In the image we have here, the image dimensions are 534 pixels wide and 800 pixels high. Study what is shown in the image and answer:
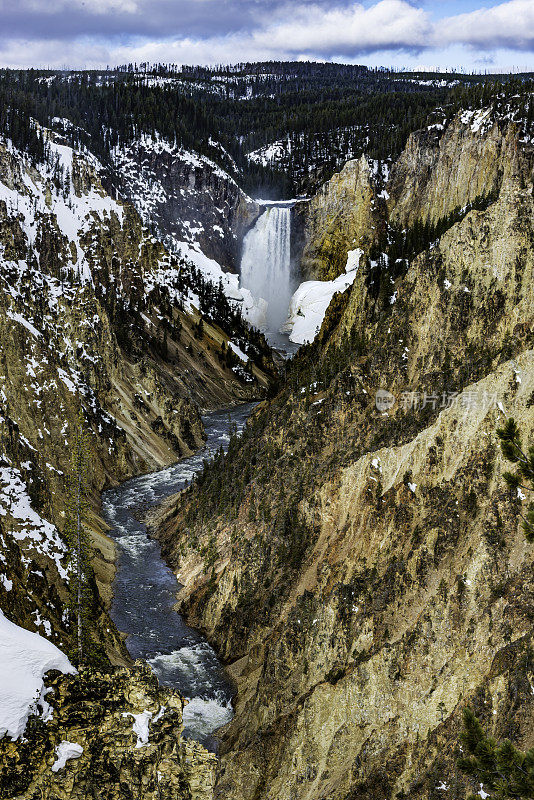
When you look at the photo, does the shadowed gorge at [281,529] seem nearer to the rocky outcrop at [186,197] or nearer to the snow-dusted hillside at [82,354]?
the snow-dusted hillside at [82,354]

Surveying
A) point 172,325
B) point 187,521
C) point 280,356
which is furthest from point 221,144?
point 187,521

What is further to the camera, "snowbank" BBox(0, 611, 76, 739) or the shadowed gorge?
the shadowed gorge

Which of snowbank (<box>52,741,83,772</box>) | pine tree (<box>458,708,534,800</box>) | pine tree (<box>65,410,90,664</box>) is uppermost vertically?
pine tree (<box>458,708,534,800</box>)

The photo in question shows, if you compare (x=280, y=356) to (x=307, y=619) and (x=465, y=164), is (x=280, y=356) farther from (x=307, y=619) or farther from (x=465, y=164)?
(x=307, y=619)

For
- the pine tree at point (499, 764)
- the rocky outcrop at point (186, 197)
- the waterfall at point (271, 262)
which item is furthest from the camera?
the waterfall at point (271, 262)

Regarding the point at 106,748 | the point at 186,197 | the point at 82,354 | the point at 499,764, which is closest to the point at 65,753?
the point at 106,748

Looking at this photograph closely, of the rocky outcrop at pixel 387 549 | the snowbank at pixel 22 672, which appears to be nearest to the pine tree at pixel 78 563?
the rocky outcrop at pixel 387 549

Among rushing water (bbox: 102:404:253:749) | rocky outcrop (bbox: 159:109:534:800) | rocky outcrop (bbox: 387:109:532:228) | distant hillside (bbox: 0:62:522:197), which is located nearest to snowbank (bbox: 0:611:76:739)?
rocky outcrop (bbox: 159:109:534:800)

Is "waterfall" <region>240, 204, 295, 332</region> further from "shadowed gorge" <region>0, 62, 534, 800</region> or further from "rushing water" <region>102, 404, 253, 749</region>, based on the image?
"rushing water" <region>102, 404, 253, 749</region>
